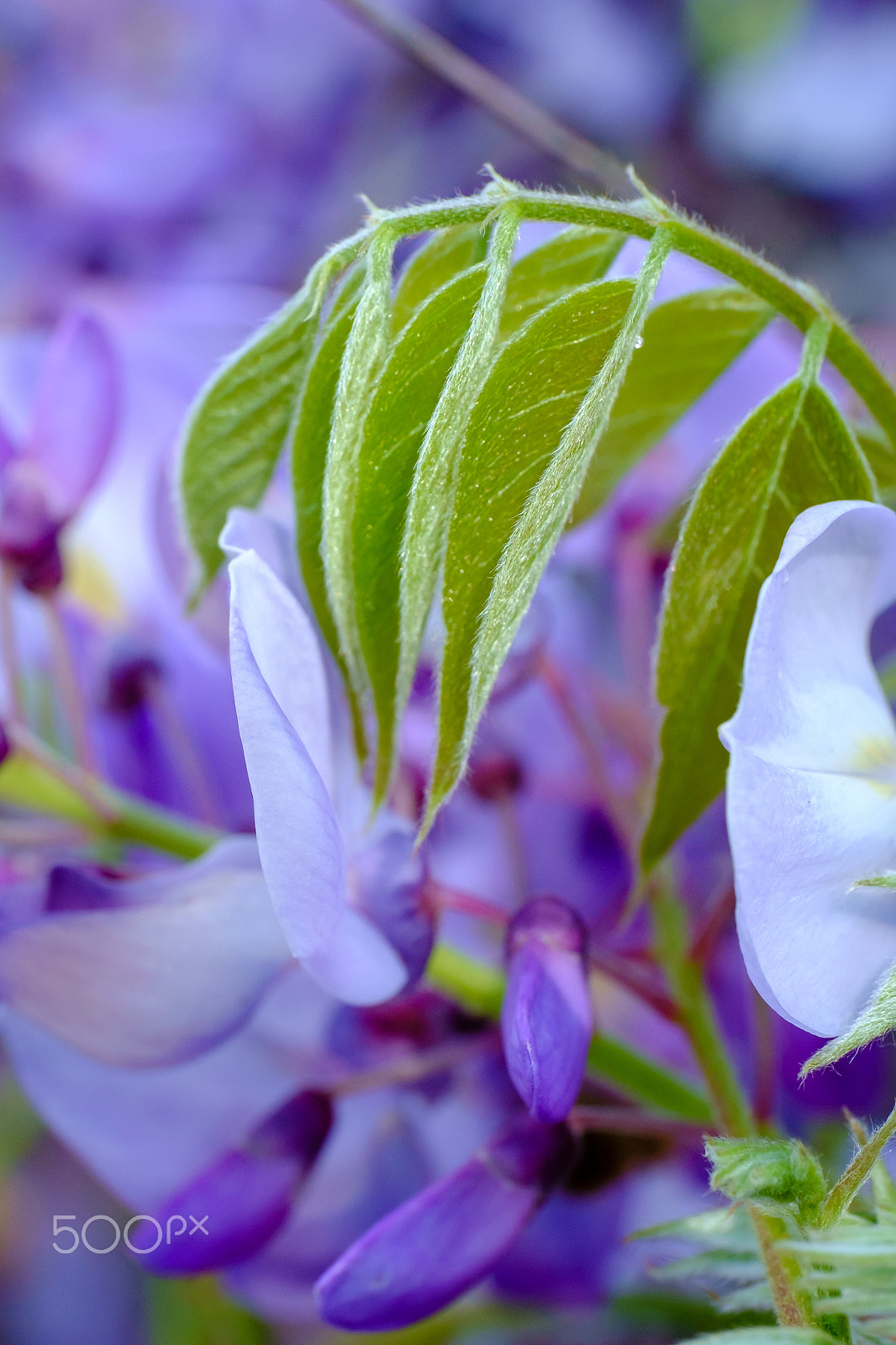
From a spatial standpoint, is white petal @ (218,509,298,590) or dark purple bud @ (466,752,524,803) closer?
white petal @ (218,509,298,590)

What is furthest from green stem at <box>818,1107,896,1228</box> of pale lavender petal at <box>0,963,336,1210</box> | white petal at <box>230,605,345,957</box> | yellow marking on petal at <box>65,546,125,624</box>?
yellow marking on petal at <box>65,546,125,624</box>

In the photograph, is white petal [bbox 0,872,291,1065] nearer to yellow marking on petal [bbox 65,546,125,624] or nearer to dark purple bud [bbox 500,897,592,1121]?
dark purple bud [bbox 500,897,592,1121]

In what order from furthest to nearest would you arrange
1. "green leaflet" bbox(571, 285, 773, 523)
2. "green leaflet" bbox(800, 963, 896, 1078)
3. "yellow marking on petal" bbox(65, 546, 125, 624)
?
"yellow marking on petal" bbox(65, 546, 125, 624)
"green leaflet" bbox(571, 285, 773, 523)
"green leaflet" bbox(800, 963, 896, 1078)

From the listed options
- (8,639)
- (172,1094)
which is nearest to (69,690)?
(8,639)

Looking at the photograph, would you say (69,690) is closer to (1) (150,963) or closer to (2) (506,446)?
(1) (150,963)

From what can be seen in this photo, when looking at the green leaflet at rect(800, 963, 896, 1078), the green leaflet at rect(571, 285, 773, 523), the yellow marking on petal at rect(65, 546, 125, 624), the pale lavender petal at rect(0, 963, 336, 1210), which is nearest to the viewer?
the green leaflet at rect(800, 963, 896, 1078)

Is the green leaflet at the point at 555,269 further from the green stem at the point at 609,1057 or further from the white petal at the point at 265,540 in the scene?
the green stem at the point at 609,1057

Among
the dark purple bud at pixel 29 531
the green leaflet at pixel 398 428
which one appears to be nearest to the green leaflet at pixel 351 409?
the green leaflet at pixel 398 428

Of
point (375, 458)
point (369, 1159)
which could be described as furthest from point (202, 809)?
point (375, 458)
